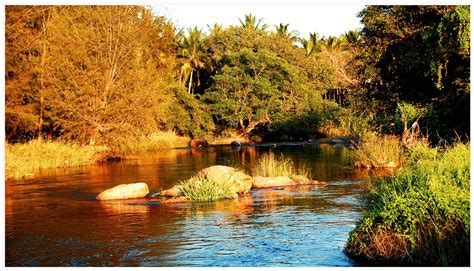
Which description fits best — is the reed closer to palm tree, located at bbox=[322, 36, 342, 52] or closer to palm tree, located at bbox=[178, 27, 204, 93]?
palm tree, located at bbox=[178, 27, 204, 93]

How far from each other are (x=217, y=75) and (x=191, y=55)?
659cm

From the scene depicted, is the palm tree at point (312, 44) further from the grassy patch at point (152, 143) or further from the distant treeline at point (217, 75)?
the grassy patch at point (152, 143)

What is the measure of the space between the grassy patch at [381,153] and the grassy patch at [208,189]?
387 inches

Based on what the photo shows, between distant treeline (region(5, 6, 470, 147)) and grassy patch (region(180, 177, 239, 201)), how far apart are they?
8.06 metres

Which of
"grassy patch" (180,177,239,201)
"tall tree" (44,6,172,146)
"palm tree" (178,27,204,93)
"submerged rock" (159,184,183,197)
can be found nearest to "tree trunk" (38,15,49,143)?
"tall tree" (44,6,172,146)

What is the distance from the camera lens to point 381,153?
3025 centimetres

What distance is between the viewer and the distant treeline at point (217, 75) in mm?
25938

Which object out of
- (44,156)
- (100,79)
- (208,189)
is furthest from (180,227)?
(100,79)

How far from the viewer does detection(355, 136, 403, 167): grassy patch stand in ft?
98.3

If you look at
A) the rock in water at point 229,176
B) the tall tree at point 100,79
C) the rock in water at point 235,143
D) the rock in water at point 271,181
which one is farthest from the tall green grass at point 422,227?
the rock in water at point 235,143

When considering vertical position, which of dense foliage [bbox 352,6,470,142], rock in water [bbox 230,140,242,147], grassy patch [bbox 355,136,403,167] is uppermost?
dense foliage [bbox 352,6,470,142]

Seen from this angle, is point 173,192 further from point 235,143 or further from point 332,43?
point 332,43

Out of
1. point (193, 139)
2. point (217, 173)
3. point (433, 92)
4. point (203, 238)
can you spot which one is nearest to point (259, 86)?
point (193, 139)

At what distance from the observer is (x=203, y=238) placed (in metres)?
15.3
